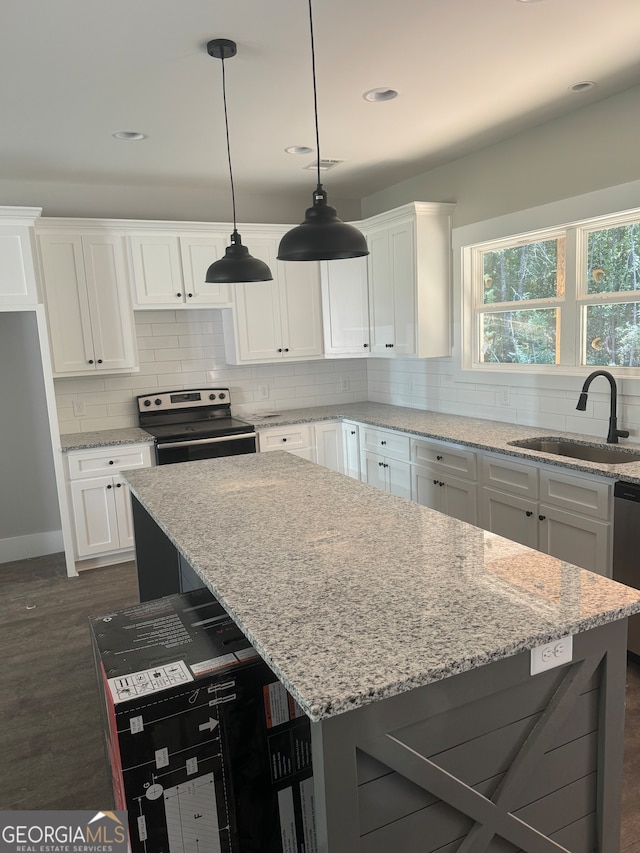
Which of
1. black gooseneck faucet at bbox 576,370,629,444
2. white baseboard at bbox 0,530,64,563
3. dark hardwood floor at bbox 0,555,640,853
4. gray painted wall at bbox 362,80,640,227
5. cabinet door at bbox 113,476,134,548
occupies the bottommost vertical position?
dark hardwood floor at bbox 0,555,640,853

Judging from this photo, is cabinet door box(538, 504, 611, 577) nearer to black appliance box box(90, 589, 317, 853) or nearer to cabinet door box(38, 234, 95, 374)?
black appliance box box(90, 589, 317, 853)

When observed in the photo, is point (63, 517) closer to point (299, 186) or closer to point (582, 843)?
point (299, 186)

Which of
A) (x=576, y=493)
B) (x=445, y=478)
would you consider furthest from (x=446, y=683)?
(x=445, y=478)

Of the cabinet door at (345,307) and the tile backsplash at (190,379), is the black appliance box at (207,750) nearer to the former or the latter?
the tile backsplash at (190,379)

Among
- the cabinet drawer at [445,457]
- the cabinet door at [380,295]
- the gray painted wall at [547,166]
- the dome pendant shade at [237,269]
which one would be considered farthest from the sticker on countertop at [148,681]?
the cabinet door at [380,295]

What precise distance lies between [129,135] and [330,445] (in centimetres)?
264

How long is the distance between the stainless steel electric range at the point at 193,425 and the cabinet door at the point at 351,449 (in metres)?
0.80

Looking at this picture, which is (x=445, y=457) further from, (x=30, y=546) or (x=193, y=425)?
(x=30, y=546)

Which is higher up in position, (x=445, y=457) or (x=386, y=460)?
(x=445, y=457)

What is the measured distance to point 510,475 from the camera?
10.8 feet

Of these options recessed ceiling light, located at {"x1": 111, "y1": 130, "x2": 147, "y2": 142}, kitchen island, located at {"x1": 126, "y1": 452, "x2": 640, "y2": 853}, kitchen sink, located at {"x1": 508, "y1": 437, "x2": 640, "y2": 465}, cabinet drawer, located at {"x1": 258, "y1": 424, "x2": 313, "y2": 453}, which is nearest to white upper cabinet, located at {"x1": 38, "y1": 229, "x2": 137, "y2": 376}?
recessed ceiling light, located at {"x1": 111, "y1": 130, "x2": 147, "y2": 142}

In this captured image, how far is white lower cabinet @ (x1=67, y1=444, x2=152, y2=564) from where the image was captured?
4.14 metres

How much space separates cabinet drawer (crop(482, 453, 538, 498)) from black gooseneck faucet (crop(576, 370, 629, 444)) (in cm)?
42

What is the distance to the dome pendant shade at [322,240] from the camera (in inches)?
78.9
